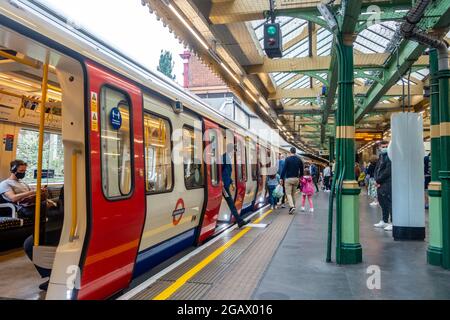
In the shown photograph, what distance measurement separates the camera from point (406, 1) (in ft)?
18.1

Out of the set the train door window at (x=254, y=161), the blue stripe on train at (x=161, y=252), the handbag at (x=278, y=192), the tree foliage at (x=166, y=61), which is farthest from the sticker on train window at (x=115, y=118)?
the tree foliage at (x=166, y=61)

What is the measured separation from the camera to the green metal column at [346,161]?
486 centimetres

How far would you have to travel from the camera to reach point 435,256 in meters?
4.71

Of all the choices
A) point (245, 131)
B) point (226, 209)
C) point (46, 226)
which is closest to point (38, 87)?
point (46, 226)

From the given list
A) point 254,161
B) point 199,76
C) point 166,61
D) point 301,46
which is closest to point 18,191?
point 254,161

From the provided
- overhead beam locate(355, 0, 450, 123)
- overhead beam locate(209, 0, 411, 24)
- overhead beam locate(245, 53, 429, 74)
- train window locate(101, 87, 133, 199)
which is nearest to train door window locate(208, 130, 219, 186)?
overhead beam locate(209, 0, 411, 24)

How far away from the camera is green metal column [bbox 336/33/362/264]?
191 inches

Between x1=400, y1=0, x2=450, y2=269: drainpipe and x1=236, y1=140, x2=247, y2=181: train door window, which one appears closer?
→ x1=400, y1=0, x2=450, y2=269: drainpipe

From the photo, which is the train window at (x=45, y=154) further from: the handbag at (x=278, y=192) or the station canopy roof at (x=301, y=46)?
the handbag at (x=278, y=192)

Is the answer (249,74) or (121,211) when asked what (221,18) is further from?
(121,211)

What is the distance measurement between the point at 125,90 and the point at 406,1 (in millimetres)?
4584

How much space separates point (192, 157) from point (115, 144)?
219 cm

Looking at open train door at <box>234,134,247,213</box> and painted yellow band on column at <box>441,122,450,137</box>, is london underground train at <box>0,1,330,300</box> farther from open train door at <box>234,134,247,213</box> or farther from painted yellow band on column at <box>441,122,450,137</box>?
painted yellow band on column at <box>441,122,450,137</box>

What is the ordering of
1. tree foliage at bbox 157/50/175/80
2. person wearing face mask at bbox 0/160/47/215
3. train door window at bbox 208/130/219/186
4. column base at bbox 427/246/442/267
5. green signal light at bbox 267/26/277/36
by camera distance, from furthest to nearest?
tree foliage at bbox 157/50/175/80 < train door window at bbox 208/130/219/186 < green signal light at bbox 267/26/277/36 < person wearing face mask at bbox 0/160/47/215 < column base at bbox 427/246/442/267
